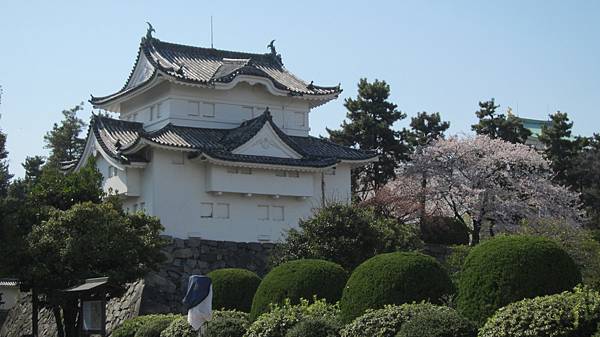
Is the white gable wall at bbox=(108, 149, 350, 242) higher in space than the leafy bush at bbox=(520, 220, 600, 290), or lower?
higher

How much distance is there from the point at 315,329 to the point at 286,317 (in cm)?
120

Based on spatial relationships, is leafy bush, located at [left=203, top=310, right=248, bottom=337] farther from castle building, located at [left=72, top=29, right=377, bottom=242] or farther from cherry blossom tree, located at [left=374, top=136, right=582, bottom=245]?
cherry blossom tree, located at [left=374, top=136, right=582, bottom=245]

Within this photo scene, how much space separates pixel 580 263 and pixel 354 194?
26.1 m

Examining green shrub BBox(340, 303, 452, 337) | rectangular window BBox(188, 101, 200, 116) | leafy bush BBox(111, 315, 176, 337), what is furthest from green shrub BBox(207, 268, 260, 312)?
rectangular window BBox(188, 101, 200, 116)

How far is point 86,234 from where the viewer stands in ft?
90.4

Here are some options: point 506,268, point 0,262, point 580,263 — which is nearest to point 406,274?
point 506,268

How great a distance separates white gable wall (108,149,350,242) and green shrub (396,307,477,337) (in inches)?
923

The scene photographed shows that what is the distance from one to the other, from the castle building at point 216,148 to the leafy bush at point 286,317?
18450mm

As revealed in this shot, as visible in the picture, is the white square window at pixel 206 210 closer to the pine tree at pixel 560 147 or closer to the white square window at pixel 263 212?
the white square window at pixel 263 212

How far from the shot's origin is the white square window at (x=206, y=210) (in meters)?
39.9

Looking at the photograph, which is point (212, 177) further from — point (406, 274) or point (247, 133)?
point (406, 274)

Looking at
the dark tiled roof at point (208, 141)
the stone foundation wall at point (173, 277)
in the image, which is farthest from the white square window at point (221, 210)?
the stone foundation wall at point (173, 277)

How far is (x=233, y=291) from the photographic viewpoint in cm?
2442

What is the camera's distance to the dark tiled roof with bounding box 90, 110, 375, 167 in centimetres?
3891
